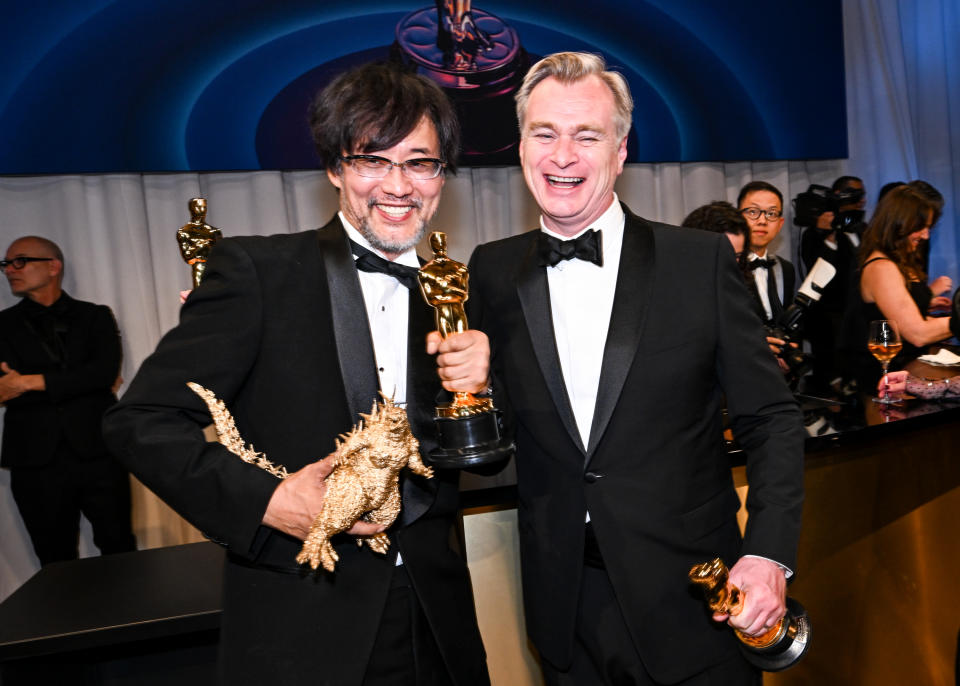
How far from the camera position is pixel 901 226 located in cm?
391

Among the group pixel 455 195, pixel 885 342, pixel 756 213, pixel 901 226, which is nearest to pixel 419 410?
pixel 885 342

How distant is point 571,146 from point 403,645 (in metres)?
1.20

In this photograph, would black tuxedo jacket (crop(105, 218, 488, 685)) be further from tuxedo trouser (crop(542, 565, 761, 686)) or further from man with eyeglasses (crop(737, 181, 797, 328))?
man with eyeglasses (crop(737, 181, 797, 328))

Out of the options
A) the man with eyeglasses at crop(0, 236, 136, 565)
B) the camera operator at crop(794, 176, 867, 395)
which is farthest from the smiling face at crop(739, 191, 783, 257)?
the man with eyeglasses at crop(0, 236, 136, 565)

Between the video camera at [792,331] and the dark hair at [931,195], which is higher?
the dark hair at [931,195]

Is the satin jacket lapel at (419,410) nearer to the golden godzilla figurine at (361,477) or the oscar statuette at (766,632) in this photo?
the golden godzilla figurine at (361,477)

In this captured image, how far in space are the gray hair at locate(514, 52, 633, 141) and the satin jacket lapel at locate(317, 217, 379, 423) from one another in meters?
0.64

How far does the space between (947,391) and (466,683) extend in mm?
2541

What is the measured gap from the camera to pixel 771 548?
1582mm

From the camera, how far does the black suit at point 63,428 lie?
4.06 m

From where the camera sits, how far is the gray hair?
1.79 m

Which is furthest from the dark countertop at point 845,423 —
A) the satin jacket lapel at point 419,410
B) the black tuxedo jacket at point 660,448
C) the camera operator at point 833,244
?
the camera operator at point 833,244

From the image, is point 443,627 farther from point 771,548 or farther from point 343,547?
point 771,548

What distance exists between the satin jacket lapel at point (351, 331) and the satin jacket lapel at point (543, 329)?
40cm
